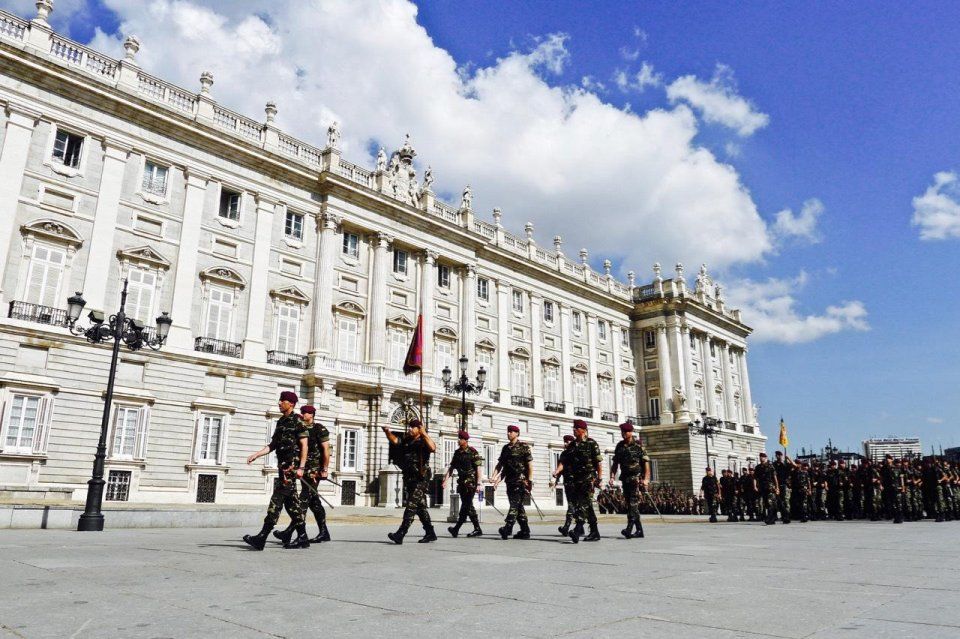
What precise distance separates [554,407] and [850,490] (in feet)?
75.1

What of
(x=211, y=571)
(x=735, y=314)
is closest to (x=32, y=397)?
(x=211, y=571)

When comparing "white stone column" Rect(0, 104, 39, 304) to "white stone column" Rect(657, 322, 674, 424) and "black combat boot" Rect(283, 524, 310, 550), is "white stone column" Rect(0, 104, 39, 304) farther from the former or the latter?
"white stone column" Rect(657, 322, 674, 424)

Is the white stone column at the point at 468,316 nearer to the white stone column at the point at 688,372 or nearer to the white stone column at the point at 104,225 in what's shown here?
the white stone column at the point at 104,225

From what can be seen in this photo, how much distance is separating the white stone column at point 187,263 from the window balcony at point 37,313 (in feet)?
12.5

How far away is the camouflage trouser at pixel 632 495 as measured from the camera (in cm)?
1165

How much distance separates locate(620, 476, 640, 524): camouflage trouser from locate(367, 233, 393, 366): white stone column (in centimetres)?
2151

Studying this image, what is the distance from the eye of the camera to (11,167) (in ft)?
74.0

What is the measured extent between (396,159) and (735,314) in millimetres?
40710

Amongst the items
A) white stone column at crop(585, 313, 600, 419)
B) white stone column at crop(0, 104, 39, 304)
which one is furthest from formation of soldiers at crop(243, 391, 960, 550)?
white stone column at crop(585, 313, 600, 419)

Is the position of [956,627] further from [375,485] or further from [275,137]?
[275,137]

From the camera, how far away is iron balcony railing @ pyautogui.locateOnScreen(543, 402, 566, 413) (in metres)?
43.0

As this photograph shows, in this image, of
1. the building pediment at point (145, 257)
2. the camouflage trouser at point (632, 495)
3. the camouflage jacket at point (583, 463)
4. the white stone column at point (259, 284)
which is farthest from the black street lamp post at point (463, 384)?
the building pediment at point (145, 257)

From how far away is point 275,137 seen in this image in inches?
1207

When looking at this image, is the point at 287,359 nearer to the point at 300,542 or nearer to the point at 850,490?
the point at 300,542
